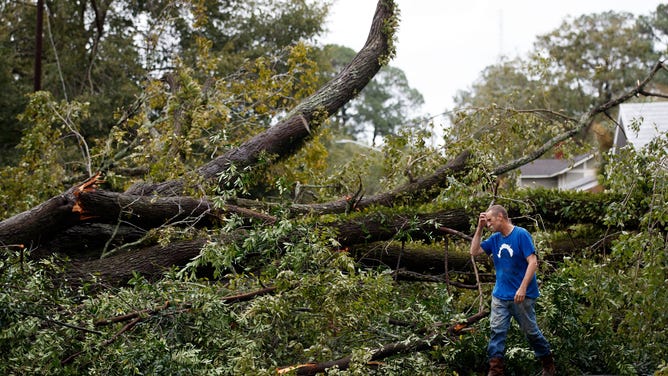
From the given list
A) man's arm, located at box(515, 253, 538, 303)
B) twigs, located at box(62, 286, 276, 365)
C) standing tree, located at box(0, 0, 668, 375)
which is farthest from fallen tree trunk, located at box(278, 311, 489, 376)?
twigs, located at box(62, 286, 276, 365)

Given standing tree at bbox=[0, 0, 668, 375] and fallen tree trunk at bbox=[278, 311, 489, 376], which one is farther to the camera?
standing tree at bbox=[0, 0, 668, 375]

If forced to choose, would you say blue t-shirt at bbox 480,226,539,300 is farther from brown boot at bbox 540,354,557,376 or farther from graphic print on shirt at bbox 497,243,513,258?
brown boot at bbox 540,354,557,376

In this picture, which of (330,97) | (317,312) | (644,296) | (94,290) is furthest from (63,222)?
(644,296)

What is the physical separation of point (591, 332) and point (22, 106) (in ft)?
51.5

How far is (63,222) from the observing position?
6.91 m

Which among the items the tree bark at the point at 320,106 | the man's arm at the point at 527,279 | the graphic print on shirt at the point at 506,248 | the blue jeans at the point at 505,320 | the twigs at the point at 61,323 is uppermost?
the tree bark at the point at 320,106

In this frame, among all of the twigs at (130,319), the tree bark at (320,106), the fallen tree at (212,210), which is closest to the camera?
the twigs at (130,319)

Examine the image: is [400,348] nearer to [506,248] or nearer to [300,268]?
[300,268]

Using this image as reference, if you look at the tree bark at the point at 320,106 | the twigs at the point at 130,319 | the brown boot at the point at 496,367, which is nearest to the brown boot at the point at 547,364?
the brown boot at the point at 496,367

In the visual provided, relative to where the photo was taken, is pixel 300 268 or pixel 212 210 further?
pixel 212 210

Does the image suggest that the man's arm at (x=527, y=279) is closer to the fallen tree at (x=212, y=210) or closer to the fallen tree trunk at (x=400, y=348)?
the fallen tree trunk at (x=400, y=348)

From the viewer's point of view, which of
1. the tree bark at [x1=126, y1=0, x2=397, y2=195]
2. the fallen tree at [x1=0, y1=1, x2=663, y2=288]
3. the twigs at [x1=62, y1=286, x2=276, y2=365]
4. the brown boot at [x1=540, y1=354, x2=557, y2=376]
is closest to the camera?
the twigs at [x1=62, y1=286, x2=276, y2=365]

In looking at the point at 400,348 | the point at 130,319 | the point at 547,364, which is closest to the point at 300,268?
the point at 400,348

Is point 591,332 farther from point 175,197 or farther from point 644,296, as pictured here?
point 175,197
